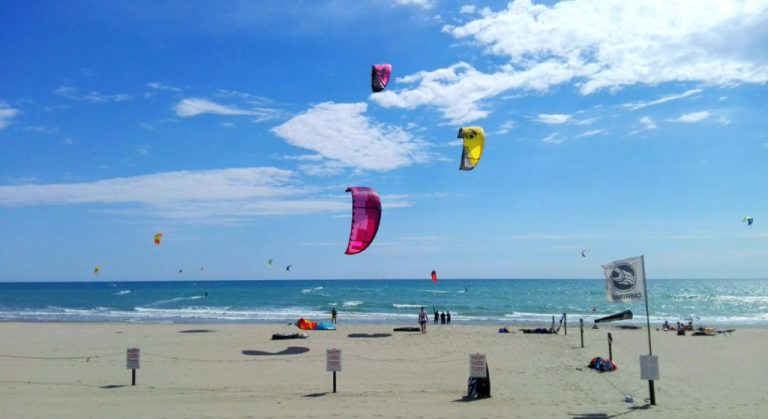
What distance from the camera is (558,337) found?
21.7 m

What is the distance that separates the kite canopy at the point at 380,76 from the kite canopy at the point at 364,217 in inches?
92.1

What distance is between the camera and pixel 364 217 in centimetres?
1255

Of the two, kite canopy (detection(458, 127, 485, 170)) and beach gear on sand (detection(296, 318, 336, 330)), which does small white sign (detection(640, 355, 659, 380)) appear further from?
beach gear on sand (detection(296, 318, 336, 330))

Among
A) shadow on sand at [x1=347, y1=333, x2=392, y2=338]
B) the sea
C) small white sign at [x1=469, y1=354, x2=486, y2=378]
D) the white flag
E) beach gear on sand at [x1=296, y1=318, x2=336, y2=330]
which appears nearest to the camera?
small white sign at [x1=469, y1=354, x2=486, y2=378]

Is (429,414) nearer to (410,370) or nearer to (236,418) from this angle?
(236,418)

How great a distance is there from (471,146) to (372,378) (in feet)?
20.1

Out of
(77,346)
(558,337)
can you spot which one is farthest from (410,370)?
(77,346)

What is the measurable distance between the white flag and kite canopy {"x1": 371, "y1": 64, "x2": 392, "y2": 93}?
20.3 feet

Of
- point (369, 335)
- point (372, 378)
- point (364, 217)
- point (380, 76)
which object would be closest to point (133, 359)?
point (372, 378)

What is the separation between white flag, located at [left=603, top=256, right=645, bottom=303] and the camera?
32.9 feet

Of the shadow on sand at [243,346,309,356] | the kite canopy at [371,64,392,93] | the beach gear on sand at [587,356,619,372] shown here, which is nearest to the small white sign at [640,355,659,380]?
the beach gear on sand at [587,356,619,372]

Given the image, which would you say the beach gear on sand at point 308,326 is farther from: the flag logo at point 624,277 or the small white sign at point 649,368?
the small white sign at point 649,368

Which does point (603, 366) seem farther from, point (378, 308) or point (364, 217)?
point (378, 308)

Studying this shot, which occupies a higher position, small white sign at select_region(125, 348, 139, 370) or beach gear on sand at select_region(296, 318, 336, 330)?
small white sign at select_region(125, 348, 139, 370)
